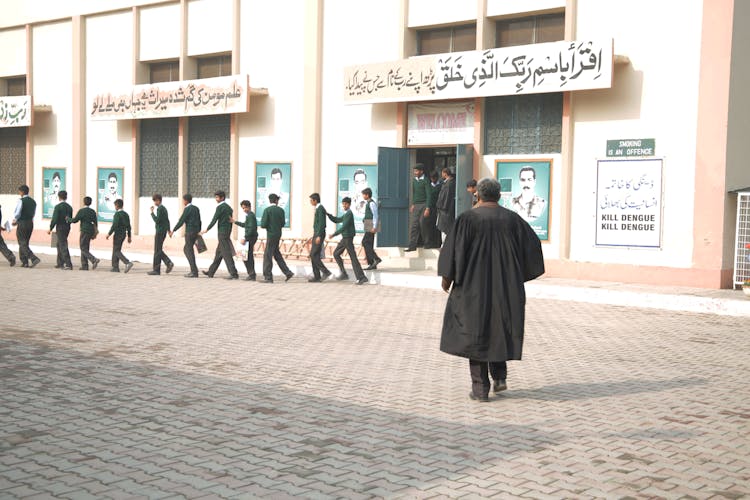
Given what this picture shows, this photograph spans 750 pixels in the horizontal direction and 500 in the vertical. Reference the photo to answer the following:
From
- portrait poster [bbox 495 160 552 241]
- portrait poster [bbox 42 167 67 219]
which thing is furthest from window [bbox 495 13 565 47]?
portrait poster [bbox 42 167 67 219]

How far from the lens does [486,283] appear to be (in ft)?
22.4

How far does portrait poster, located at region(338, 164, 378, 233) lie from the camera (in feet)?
64.5

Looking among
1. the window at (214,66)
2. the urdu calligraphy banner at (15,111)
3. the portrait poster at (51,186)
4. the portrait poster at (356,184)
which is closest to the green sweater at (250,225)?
the portrait poster at (356,184)

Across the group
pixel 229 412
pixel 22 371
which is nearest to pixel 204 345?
pixel 22 371

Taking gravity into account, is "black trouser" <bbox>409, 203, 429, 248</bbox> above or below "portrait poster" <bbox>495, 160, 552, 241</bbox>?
below

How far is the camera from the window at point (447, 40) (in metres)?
18.4

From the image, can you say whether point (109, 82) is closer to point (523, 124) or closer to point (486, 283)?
point (523, 124)

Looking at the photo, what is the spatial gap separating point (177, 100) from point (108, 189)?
4225mm

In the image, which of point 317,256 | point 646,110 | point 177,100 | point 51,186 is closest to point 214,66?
point 177,100

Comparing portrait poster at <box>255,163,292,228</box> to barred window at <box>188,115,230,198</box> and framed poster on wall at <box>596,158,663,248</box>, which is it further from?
framed poster on wall at <box>596,158,663,248</box>

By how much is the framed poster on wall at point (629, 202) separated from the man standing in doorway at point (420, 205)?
3834 millimetres

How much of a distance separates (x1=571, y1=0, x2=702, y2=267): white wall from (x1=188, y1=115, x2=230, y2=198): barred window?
389 inches

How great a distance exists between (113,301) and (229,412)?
7.44m

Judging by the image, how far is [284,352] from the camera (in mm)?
8938
